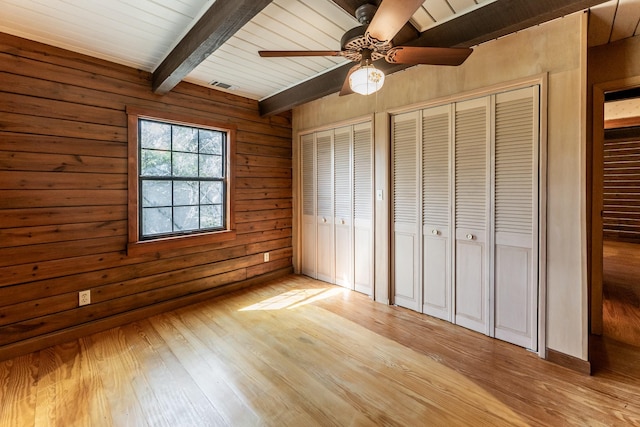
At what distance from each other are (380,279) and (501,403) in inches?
63.5

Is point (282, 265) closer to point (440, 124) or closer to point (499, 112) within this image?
point (440, 124)

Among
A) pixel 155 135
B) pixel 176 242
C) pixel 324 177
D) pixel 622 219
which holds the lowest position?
pixel 176 242

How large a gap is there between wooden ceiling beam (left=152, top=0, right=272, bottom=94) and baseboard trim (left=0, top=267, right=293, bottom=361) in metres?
2.22

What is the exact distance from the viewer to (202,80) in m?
3.16

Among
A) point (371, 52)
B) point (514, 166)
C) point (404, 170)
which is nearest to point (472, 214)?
point (514, 166)

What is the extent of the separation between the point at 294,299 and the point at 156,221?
173 cm

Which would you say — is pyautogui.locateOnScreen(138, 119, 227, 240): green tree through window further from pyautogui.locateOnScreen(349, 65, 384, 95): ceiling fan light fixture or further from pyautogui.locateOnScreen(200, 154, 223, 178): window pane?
pyautogui.locateOnScreen(349, 65, 384, 95): ceiling fan light fixture

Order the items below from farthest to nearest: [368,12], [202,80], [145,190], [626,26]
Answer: [202,80] → [145,190] → [626,26] → [368,12]

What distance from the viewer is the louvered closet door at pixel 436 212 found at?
107 inches

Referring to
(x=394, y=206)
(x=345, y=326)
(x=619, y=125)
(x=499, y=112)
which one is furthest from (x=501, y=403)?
(x=619, y=125)

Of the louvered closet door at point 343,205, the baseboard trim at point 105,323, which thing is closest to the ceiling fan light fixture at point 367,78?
the louvered closet door at point 343,205

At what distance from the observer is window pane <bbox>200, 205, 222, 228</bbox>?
3.41 metres

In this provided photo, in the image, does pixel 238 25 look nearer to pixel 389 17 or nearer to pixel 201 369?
pixel 389 17

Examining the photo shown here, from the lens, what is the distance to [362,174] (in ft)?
11.2
